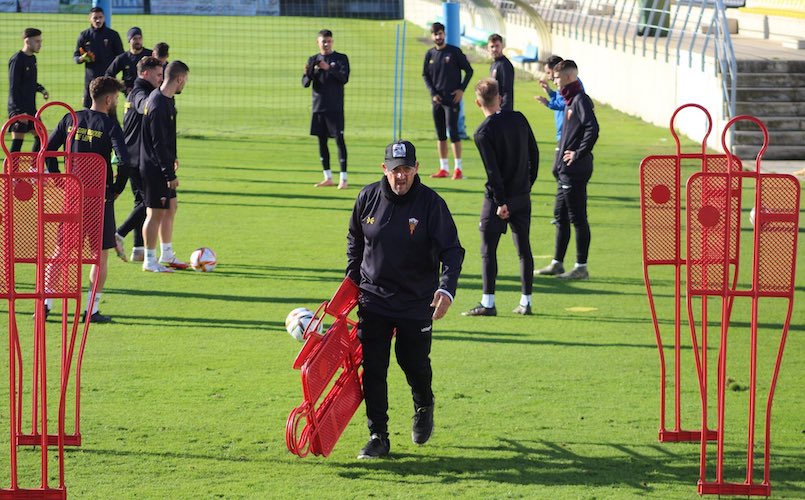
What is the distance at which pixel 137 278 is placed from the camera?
12.2m

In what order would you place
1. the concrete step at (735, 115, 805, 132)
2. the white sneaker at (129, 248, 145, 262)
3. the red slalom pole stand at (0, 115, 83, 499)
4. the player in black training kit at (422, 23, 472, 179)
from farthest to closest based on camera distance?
the concrete step at (735, 115, 805, 132), the player in black training kit at (422, 23, 472, 179), the white sneaker at (129, 248, 145, 262), the red slalom pole stand at (0, 115, 83, 499)

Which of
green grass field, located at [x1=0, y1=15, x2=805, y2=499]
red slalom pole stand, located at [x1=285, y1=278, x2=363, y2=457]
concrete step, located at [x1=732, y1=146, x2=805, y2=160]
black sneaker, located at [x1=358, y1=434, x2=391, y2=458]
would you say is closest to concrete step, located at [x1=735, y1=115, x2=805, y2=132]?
concrete step, located at [x1=732, y1=146, x2=805, y2=160]

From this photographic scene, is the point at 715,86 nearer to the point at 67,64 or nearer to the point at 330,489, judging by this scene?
the point at 330,489

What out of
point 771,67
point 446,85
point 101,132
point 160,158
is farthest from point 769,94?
point 101,132

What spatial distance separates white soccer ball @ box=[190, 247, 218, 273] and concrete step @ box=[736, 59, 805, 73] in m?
13.3

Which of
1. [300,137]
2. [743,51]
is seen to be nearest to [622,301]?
[300,137]

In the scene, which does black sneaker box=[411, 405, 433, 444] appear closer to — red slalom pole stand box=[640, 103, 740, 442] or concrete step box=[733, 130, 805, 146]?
red slalom pole stand box=[640, 103, 740, 442]

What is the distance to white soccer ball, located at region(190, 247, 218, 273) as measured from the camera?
491 inches

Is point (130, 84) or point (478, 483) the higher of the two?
point (130, 84)

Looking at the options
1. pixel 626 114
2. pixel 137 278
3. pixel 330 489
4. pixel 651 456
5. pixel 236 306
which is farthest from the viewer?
pixel 626 114

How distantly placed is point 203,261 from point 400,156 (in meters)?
6.00

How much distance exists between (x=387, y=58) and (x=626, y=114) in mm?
14782

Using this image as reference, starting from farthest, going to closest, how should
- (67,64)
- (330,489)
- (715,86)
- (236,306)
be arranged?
(67,64)
(715,86)
(236,306)
(330,489)

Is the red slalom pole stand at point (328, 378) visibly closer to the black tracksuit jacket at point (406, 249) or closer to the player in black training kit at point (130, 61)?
the black tracksuit jacket at point (406, 249)
